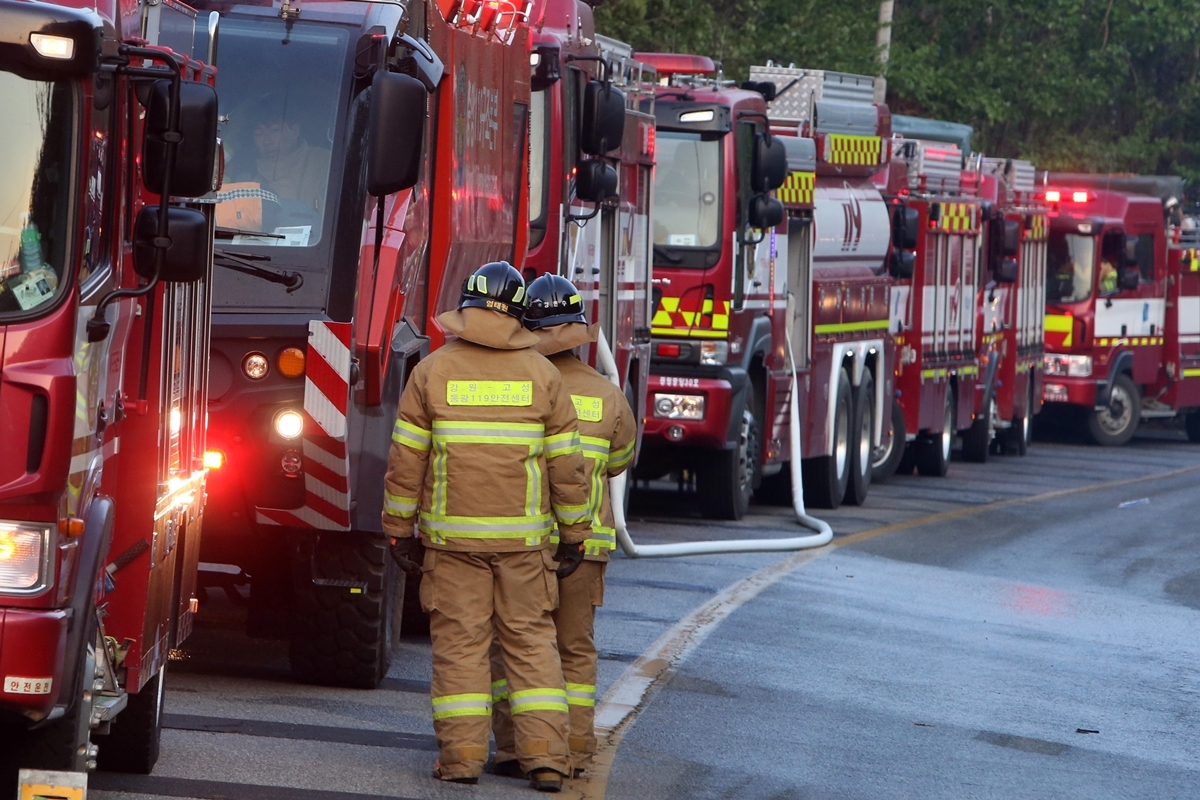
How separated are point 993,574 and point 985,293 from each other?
995 cm

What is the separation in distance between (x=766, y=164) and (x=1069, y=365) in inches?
535

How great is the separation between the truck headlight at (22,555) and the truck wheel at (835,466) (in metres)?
13.2

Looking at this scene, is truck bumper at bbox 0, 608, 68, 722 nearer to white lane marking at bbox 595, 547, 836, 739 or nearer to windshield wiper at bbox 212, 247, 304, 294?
windshield wiper at bbox 212, 247, 304, 294

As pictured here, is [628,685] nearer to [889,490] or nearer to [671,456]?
[671,456]

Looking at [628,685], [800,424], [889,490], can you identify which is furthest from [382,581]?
[889,490]

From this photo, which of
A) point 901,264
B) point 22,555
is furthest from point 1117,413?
point 22,555

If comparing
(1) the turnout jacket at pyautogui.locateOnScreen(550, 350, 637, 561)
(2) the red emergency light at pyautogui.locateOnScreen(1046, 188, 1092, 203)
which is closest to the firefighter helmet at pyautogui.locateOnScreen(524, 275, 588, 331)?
(1) the turnout jacket at pyautogui.locateOnScreen(550, 350, 637, 561)

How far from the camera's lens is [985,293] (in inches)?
945

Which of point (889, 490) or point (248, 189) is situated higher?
point (248, 189)

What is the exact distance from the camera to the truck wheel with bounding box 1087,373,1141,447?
28.9 metres

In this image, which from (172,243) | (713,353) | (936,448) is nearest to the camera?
(172,243)

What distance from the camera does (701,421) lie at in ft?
50.6

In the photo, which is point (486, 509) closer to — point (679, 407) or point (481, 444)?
point (481, 444)

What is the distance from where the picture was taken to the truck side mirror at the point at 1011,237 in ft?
80.2
